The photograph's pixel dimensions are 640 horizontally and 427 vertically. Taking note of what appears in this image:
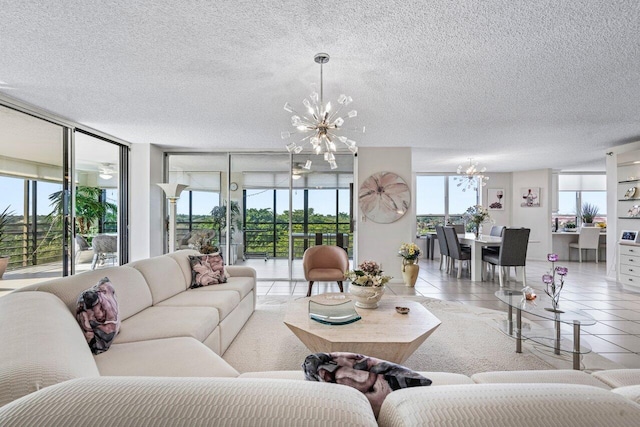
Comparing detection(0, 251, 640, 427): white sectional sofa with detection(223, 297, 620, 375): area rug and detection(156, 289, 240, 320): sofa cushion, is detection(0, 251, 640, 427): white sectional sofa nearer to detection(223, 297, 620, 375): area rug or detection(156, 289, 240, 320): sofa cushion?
detection(156, 289, 240, 320): sofa cushion

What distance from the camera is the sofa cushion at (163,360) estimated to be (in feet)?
4.89

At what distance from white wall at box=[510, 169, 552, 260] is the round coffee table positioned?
7.25m

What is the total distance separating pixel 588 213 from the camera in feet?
26.7

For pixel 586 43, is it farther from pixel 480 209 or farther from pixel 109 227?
Answer: pixel 109 227

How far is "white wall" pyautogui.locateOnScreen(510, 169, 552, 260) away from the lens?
7867 mm

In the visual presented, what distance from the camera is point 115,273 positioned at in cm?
235

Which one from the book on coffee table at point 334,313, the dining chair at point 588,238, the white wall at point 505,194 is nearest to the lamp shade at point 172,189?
the book on coffee table at point 334,313

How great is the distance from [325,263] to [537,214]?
6906 millimetres

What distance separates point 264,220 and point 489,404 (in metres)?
5.75

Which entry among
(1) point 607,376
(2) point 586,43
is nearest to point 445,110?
(2) point 586,43

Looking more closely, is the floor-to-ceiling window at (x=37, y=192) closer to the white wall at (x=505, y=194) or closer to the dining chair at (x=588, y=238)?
the white wall at (x=505, y=194)

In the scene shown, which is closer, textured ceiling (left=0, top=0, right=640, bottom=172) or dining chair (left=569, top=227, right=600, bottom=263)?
textured ceiling (left=0, top=0, right=640, bottom=172)

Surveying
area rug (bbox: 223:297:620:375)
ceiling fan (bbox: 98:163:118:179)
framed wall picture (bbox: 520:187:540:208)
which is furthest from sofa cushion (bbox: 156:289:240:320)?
framed wall picture (bbox: 520:187:540:208)

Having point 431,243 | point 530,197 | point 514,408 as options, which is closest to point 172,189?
point 514,408
